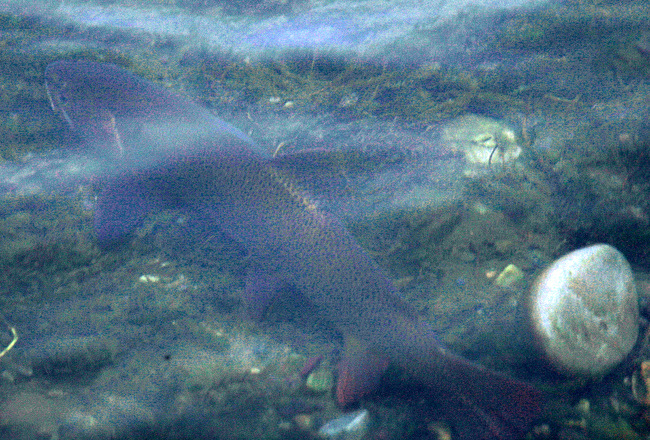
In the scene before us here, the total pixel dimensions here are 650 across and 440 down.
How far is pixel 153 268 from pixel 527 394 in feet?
10.8

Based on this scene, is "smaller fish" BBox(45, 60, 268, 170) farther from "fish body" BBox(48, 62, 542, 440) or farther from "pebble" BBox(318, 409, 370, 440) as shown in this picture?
"pebble" BBox(318, 409, 370, 440)

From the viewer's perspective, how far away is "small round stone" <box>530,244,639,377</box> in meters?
→ 2.71

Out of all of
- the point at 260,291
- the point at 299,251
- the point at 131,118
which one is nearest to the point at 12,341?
the point at 260,291

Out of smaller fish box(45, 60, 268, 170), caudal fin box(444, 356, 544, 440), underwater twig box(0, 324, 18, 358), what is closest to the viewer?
caudal fin box(444, 356, 544, 440)

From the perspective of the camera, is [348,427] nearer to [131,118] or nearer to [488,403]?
[488,403]

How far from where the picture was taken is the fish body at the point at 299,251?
2.56m

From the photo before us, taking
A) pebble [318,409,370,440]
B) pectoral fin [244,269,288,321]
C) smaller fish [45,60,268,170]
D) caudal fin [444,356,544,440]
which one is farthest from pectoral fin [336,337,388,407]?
smaller fish [45,60,268,170]

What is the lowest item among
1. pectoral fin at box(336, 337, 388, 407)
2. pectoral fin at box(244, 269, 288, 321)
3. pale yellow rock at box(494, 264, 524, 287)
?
pectoral fin at box(336, 337, 388, 407)

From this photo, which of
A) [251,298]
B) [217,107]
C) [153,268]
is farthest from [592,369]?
[217,107]

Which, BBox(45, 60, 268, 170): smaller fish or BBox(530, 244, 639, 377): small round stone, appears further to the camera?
BBox(45, 60, 268, 170): smaller fish

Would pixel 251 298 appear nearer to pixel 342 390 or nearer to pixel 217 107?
pixel 342 390

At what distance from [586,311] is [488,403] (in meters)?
1.07

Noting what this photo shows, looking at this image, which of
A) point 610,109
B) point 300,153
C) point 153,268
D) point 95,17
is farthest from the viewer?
point 95,17

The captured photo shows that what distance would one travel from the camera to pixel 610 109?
480cm
